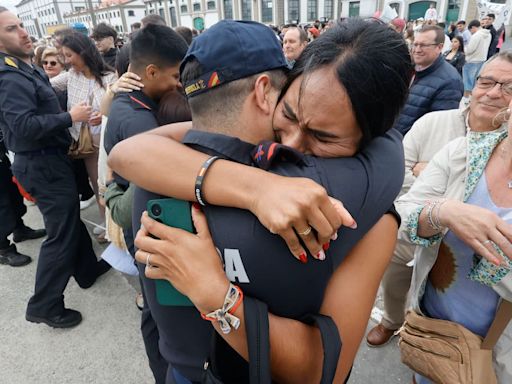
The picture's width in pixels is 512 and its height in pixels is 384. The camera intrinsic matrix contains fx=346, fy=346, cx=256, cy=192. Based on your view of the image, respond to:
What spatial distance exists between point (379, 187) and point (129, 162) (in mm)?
733

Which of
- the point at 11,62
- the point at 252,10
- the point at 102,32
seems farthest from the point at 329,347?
the point at 252,10

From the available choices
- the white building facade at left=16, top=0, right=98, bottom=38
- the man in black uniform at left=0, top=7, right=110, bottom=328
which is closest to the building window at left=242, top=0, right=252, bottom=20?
the white building facade at left=16, top=0, right=98, bottom=38

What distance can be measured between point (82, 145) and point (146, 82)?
63.7 inches

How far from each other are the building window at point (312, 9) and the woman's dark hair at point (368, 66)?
51235mm

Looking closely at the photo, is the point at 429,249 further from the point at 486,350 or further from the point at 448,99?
the point at 448,99

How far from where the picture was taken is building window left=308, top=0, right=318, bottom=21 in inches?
1807

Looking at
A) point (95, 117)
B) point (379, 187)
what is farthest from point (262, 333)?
point (95, 117)

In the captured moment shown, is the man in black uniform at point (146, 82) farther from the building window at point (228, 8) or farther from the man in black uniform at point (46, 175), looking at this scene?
the building window at point (228, 8)

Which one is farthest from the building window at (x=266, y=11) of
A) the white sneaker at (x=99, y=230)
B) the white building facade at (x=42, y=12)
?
the white sneaker at (x=99, y=230)

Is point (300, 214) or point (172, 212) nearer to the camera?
point (300, 214)

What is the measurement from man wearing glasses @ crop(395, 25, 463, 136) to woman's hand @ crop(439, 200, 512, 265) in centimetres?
229

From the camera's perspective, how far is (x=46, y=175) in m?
2.76

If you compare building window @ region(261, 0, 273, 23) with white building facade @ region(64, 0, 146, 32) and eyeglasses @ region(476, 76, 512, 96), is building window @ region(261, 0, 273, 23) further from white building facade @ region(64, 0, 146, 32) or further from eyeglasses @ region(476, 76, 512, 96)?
eyeglasses @ region(476, 76, 512, 96)

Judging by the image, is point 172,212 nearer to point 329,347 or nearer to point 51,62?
point 329,347
